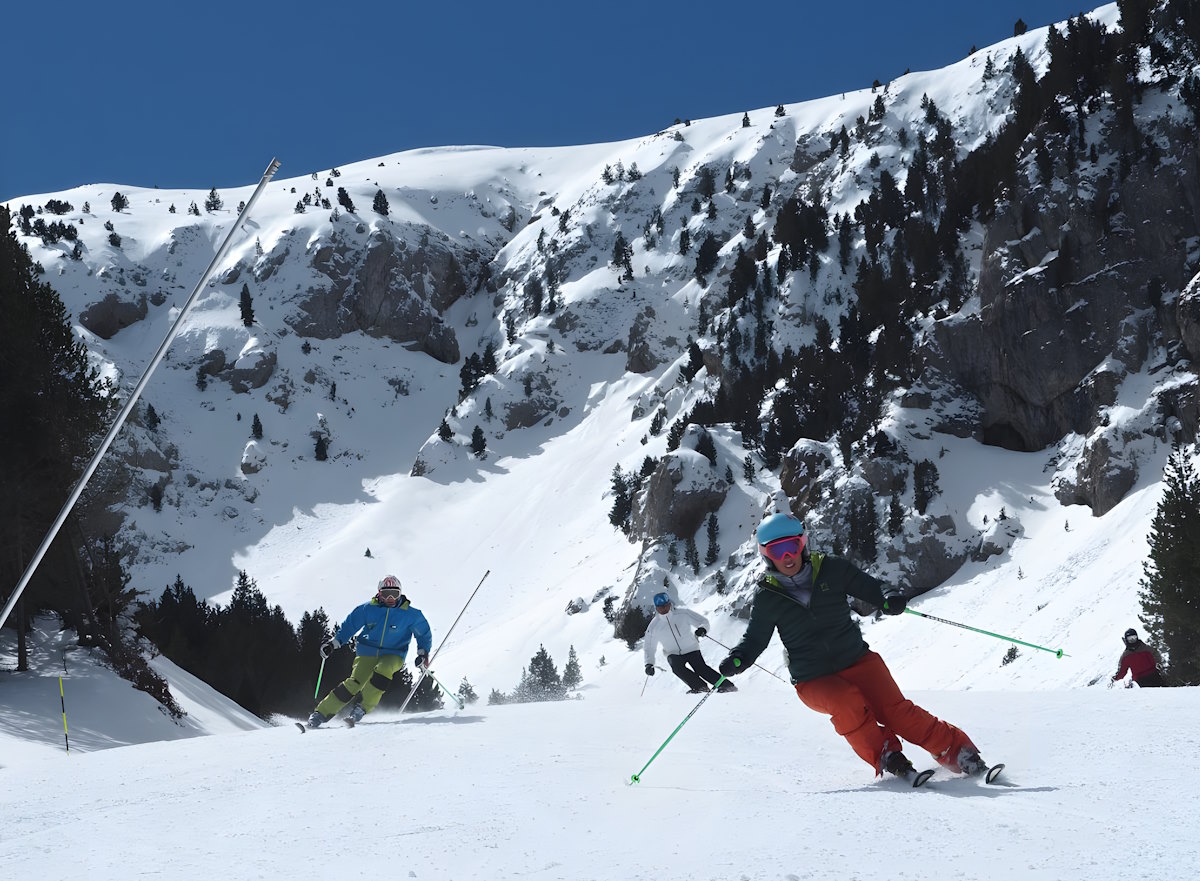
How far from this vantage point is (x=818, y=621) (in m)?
6.26

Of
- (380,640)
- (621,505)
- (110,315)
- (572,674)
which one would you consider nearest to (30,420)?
(380,640)

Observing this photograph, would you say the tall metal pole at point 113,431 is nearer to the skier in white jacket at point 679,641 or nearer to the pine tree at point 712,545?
the skier in white jacket at point 679,641

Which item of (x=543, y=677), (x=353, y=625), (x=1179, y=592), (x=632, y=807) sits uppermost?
(x=353, y=625)

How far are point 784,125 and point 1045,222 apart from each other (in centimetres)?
8577

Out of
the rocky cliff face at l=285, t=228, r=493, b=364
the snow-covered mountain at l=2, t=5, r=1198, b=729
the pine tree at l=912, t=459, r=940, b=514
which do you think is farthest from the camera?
the rocky cliff face at l=285, t=228, r=493, b=364

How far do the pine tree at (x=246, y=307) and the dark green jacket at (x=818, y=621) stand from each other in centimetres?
12704

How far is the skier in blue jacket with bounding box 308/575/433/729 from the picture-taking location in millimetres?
11414

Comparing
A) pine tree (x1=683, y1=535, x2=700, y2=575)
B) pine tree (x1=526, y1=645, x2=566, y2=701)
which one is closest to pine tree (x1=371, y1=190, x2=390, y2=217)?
pine tree (x1=683, y1=535, x2=700, y2=575)

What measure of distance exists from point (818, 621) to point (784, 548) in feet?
1.71

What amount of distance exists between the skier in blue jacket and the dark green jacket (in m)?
5.91

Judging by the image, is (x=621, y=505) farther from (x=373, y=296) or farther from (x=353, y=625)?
(x=353, y=625)

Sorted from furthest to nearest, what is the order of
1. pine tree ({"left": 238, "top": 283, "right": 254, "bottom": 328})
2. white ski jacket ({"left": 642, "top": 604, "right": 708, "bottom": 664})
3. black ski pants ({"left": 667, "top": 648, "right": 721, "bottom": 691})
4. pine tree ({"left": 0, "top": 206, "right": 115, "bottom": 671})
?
pine tree ({"left": 238, "top": 283, "right": 254, "bottom": 328}) < pine tree ({"left": 0, "top": 206, "right": 115, "bottom": 671}) < black ski pants ({"left": 667, "top": 648, "right": 721, "bottom": 691}) < white ski jacket ({"left": 642, "top": 604, "right": 708, "bottom": 664})

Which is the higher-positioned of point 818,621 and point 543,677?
point 818,621

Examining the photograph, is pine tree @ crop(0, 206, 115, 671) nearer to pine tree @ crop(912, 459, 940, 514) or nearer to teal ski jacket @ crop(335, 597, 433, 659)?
teal ski jacket @ crop(335, 597, 433, 659)
